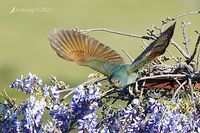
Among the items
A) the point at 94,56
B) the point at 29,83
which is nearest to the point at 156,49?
the point at 94,56

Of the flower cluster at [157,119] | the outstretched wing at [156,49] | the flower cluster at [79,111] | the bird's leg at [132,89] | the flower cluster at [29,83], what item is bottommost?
the flower cluster at [157,119]

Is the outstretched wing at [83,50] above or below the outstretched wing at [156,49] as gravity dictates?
above

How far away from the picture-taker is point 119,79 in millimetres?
876

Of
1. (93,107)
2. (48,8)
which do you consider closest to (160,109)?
(93,107)

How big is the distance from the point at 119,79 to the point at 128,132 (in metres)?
0.19

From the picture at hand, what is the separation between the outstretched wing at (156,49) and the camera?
768 mm

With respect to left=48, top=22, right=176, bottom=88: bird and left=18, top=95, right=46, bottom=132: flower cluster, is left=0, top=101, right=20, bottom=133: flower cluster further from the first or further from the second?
left=48, top=22, right=176, bottom=88: bird

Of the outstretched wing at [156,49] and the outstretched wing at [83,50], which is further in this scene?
the outstretched wing at [83,50]

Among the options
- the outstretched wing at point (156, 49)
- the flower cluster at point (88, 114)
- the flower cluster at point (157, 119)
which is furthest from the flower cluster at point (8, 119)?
the outstretched wing at point (156, 49)

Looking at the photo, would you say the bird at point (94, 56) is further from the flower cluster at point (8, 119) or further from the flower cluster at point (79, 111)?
the flower cluster at point (8, 119)

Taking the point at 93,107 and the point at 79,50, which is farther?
the point at 79,50

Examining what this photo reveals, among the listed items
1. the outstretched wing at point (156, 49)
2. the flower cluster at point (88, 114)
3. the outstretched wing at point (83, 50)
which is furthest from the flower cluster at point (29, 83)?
the outstretched wing at point (156, 49)

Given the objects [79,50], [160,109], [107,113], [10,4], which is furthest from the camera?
[10,4]

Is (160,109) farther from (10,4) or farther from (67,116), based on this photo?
(10,4)
